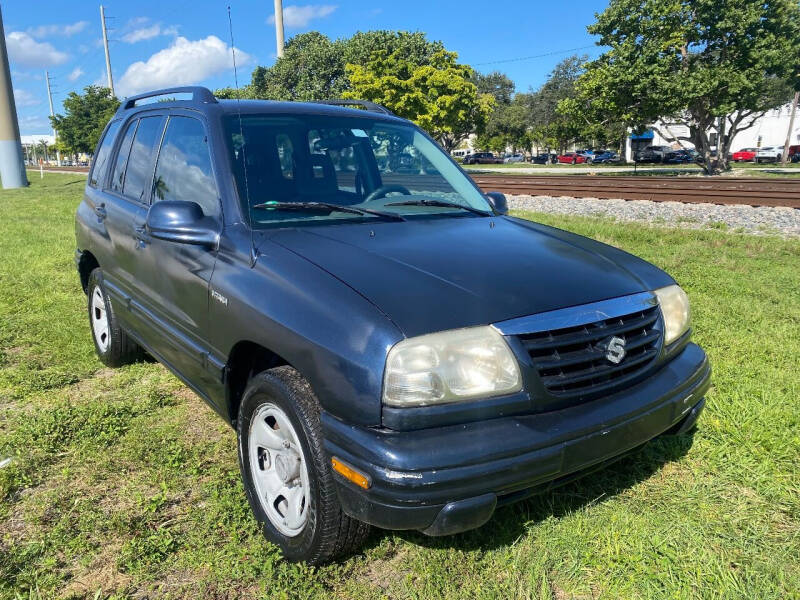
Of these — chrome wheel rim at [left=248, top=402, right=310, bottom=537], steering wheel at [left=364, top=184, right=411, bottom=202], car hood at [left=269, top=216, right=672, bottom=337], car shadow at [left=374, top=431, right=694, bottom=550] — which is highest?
steering wheel at [left=364, top=184, right=411, bottom=202]

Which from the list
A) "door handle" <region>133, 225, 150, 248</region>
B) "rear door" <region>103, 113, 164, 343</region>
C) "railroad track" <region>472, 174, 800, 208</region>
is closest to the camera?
"door handle" <region>133, 225, 150, 248</region>

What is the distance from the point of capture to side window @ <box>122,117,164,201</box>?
3.55 metres

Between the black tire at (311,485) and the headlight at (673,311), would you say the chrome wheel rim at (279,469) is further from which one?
the headlight at (673,311)

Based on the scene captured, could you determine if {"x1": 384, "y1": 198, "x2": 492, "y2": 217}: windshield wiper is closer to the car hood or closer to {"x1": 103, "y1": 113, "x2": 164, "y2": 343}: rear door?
the car hood

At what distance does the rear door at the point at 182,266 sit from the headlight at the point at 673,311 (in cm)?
195

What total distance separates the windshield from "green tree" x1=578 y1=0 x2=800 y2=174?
27180mm

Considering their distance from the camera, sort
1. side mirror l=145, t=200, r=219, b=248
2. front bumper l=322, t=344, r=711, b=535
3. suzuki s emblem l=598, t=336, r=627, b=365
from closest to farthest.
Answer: front bumper l=322, t=344, r=711, b=535, suzuki s emblem l=598, t=336, r=627, b=365, side mirror l=145, t=200, r=219, b=248

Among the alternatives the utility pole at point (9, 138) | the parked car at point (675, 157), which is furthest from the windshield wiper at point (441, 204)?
the parked car at point (675, 157)

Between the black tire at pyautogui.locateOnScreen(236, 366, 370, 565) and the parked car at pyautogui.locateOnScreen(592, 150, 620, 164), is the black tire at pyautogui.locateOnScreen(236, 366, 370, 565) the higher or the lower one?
the lower one

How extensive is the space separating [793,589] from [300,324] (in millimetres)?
2058

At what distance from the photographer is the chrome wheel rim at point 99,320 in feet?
14.2

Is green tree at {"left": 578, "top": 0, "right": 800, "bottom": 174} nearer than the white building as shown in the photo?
Yes

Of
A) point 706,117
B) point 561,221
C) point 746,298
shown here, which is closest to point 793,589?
point 746,298

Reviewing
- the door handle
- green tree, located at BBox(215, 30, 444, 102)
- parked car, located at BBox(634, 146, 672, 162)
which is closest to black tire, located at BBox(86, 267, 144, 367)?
the door handle
